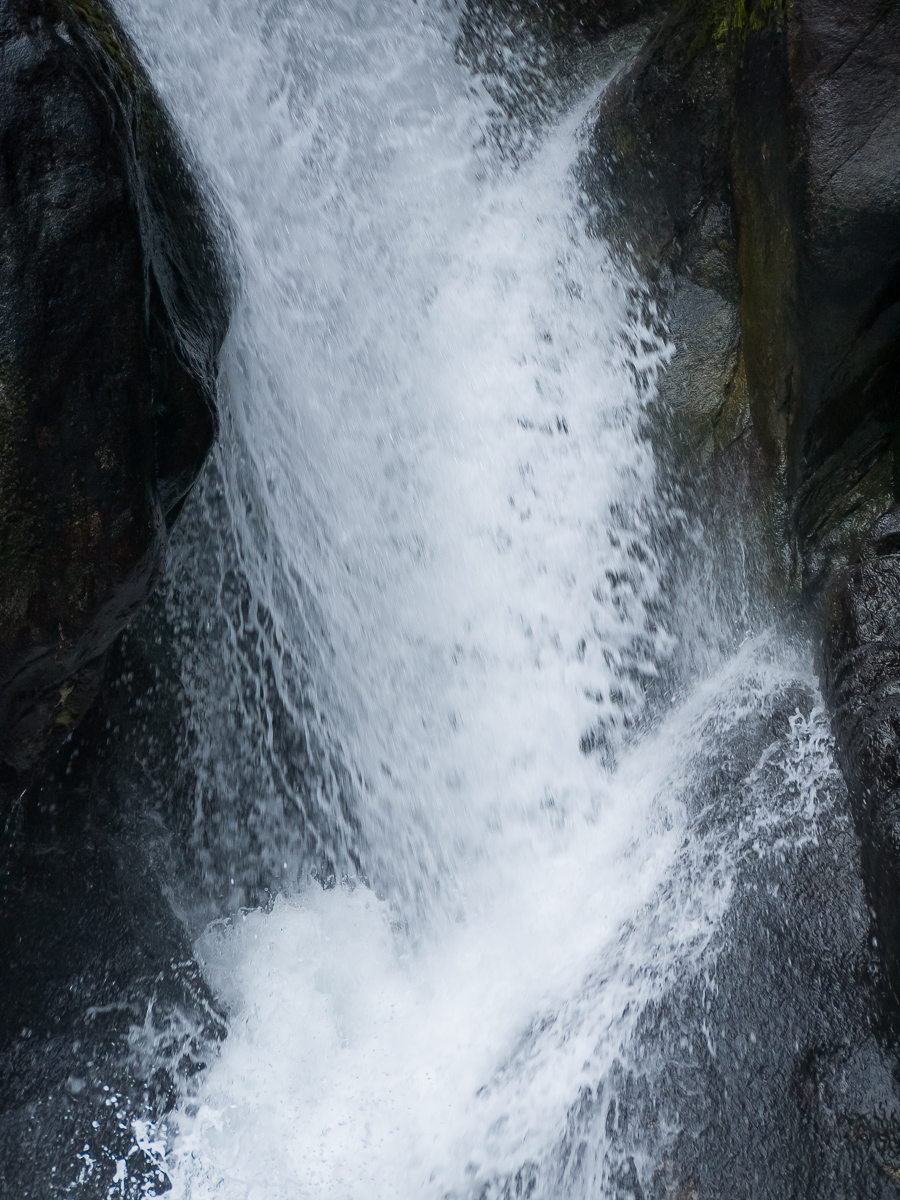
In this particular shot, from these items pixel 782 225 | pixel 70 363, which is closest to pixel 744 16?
pixel 782 225

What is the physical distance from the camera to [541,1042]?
2.69 m

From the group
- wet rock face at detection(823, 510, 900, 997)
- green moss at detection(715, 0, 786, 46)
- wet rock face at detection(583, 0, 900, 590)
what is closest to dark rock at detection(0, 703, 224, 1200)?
wet rock face at detection(823, 510, 900, 997)

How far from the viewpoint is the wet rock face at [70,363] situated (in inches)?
87.0

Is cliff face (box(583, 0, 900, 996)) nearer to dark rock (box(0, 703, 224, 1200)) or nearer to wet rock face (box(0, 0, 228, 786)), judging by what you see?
wet rock face (box(0, 0, 228, 786))

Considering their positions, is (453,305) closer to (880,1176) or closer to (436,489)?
(436,489)

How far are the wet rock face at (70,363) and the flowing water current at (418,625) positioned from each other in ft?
2.15

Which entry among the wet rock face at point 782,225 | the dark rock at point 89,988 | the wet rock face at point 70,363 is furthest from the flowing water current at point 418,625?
the wet rock face at point 70,363

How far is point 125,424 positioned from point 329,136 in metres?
1.96

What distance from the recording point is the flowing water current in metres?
2.94

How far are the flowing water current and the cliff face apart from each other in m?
0.20

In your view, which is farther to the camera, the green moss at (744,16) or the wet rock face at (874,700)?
the green moss at (744,16)

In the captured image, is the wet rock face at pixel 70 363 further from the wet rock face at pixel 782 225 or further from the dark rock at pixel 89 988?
the wet rock face at pixel 782 225

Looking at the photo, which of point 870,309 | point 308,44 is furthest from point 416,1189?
point 308,44

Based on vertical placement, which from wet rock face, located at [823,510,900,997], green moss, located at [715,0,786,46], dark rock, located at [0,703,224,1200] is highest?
green moss, located at [715,0,786,46]
